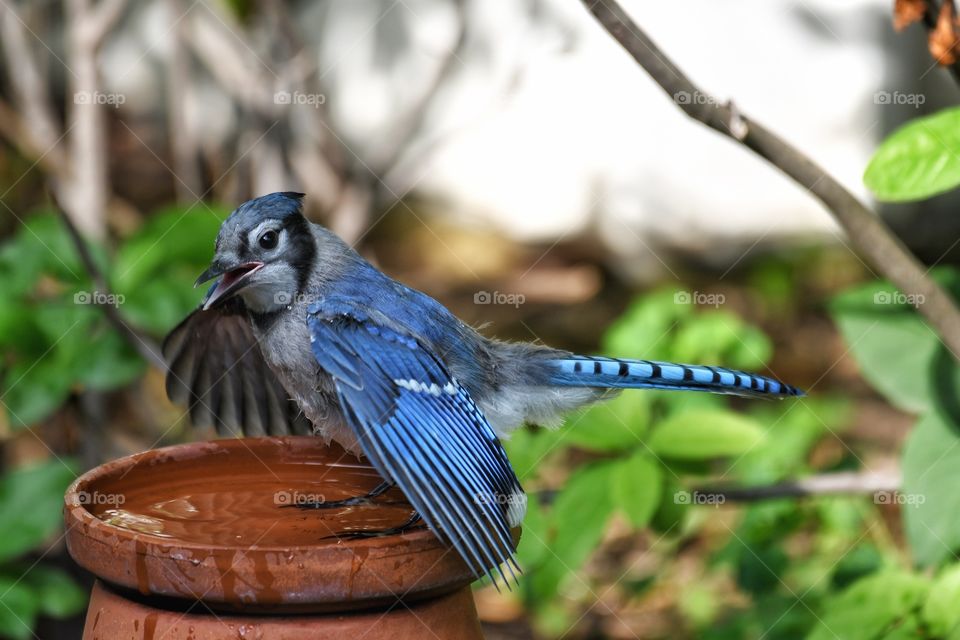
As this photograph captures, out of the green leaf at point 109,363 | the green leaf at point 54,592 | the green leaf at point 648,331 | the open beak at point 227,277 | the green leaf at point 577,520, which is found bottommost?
the green leaf at point 54,592

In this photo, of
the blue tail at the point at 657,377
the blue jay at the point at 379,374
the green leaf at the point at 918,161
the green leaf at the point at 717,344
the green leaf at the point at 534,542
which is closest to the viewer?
the green leaf at the point at 918,161

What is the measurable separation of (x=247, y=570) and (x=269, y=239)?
36.5 inches

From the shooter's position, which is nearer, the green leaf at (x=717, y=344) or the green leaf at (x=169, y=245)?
the green leaf at (x=169, y=245)

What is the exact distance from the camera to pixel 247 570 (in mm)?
1726

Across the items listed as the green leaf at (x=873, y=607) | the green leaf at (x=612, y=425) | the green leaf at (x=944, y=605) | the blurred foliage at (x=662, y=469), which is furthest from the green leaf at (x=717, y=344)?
the green leaf at (x=944, y=605)

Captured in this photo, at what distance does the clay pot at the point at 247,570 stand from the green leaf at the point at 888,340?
1314 millimetres

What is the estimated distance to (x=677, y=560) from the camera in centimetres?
445

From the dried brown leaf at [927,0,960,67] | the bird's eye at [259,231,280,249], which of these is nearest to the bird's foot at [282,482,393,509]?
the bird's eye at [259,231,280,249]

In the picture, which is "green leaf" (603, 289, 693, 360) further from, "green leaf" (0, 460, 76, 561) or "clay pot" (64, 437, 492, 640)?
"green leaf" (0, 460, 76, 561)

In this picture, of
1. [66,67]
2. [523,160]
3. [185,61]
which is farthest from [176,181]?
[523,160]

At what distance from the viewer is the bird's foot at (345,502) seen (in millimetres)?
2240

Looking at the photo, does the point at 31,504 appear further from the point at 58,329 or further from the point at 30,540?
the point at 58,329

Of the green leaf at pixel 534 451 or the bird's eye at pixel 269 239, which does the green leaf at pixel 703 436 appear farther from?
the bird's eye at pixel 269 239

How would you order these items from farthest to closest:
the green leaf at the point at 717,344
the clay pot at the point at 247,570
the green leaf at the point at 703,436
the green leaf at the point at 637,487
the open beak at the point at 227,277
A: the green leaf at the point at 717,344
the green leaf at the point at 703,436
the green leaf at the point at 637,487
the open beak at the point at 227,277
the clay pot at the point at 247,570
